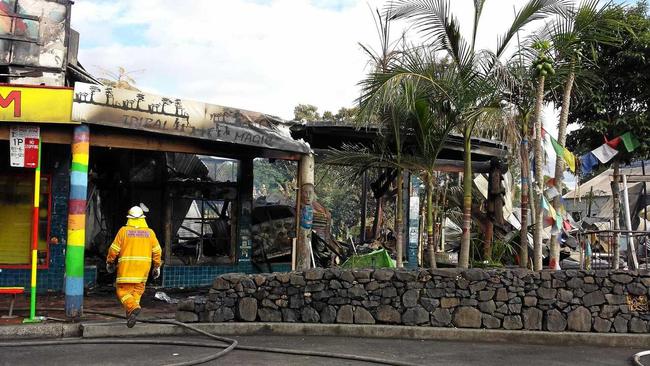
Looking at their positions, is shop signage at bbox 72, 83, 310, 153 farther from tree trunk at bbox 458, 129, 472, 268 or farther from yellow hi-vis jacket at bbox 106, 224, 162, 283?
tree trunk at bbox 458, 129, 472, 268

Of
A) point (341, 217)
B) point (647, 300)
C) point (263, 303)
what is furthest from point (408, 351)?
point (341, 217)

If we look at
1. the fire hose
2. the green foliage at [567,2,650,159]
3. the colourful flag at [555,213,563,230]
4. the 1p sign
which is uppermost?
the green foliage at [567,2,650,159]

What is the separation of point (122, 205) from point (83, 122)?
15.3 feet

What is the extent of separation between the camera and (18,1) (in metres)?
11.3

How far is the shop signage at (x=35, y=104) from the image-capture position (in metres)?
8.38

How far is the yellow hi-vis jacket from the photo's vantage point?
8.23 meters

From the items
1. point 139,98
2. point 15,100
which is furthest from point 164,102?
point 15,100

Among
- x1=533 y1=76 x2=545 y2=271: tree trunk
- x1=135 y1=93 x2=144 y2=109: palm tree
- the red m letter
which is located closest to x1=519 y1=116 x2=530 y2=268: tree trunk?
x1=533 y1=76 x2=545 y2=271: tree trunk

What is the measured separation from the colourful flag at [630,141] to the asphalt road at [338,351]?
13.4ft

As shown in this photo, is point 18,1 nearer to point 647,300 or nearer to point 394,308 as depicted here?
point 394,308

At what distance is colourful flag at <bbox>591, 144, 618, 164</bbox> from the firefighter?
793cm

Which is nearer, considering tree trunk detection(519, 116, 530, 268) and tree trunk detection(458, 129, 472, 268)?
tree trunk detection(458, 129, 472, 268)

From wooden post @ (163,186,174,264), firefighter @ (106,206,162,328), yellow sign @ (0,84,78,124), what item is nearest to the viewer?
firefighter @ (106,206,162,328)

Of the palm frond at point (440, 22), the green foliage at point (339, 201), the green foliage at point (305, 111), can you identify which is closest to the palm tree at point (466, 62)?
the palm frond at point (440, 22)
